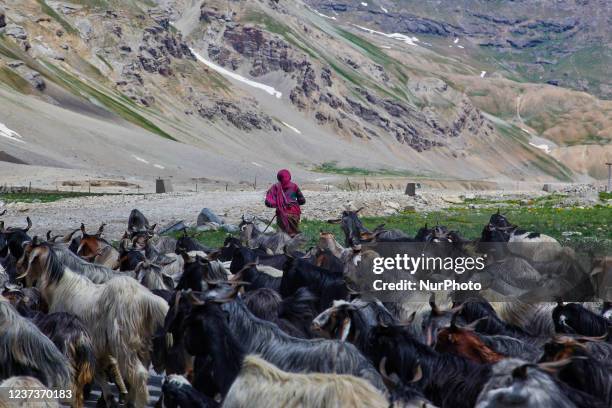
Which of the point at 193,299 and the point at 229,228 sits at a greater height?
the point at 193,299

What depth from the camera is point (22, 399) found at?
718 centimetres

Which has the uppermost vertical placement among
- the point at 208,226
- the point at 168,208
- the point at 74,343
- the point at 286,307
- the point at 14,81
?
A: the point at 14,81

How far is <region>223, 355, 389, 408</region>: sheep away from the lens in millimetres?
6594

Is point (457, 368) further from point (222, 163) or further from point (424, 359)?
point (222, 163)

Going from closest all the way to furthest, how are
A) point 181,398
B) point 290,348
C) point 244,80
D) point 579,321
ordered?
point 181,398, point 290,348, point 579,321, point 244,80

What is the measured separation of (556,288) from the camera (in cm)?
1168

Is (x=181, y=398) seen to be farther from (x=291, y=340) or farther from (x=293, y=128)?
(x=293, y=128)

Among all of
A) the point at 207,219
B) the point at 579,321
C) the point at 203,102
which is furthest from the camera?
the point at 203,102

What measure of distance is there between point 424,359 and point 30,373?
3587mm

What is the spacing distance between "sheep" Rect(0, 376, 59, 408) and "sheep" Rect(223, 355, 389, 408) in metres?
1.44

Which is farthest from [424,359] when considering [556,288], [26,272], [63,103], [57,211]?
[63,103]

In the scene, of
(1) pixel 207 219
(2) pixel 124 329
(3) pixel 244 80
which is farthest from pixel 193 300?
(3) pixel 244 80

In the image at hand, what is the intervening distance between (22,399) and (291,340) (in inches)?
92.6

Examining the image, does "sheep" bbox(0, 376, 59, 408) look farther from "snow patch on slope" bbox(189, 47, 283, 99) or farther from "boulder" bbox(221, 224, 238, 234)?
"snow patch on slope" bbox(189, 47, 283, 99)
